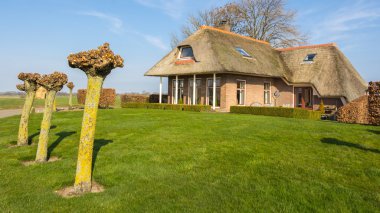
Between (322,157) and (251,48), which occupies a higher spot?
(251,48)

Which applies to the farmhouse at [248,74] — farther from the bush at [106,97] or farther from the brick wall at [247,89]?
the bush at [106,97]

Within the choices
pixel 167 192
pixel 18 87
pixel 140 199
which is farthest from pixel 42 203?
pixel 18 87

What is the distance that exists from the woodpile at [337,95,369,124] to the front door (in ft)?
34.5

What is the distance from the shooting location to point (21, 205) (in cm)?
441

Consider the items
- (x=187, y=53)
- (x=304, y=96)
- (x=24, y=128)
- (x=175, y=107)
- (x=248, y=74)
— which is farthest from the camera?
(x=304, y=96)

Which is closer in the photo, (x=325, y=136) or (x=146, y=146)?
(x=146, y=146)

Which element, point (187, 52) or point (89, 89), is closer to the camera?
point (89, 89)

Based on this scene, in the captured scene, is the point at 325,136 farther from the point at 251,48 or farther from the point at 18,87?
the point at 251,48

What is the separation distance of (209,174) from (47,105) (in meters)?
4.60

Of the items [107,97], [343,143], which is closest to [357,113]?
[343,143]

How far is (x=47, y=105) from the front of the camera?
23.7 ft

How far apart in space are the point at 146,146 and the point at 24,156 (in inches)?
130

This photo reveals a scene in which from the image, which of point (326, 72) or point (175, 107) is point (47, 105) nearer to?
point (175, 107)

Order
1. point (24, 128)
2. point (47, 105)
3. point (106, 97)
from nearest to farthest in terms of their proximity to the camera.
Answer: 1. point (47, 105)
2. point (24, 128)
3. point (106, 97)
